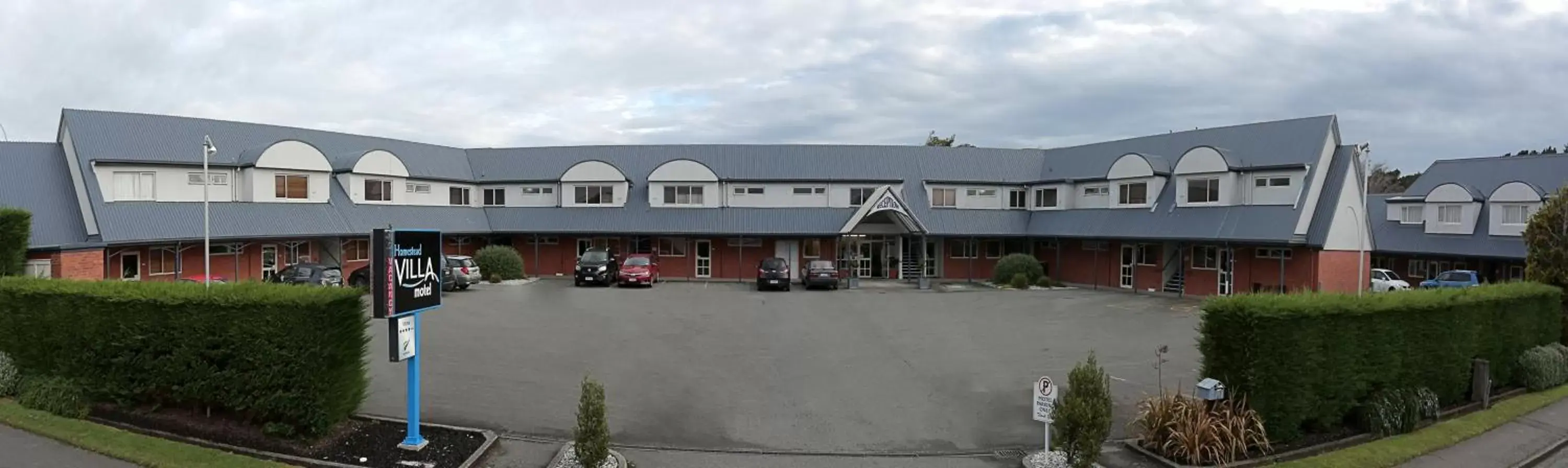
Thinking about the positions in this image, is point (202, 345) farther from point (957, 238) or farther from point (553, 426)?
point (957, 238)

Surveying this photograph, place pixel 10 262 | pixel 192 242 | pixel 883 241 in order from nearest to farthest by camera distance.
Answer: pixel 10 262
pixel 192 242
pixel 883 241

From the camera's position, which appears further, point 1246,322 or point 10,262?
point 10,262

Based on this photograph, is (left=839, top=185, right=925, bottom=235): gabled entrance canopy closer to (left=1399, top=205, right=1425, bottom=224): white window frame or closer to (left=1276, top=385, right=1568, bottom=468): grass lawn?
(left=1399, top=205, right=1425, bottom=224): white window frame

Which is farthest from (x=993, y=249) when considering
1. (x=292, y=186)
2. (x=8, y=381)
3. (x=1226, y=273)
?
(x=8, y=381)

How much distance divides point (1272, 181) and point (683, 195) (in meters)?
23.5

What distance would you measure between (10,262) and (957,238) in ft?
101

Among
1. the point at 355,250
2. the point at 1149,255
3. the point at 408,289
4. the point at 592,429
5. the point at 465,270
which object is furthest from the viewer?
the point at 1149,255

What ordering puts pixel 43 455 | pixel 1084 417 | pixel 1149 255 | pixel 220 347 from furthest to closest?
pixel 1149 255
pixel 220 347
pixel 1084 417
pixel 43 455

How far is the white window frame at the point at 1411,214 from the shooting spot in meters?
32.6

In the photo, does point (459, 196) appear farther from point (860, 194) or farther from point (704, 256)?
point (860, 194)

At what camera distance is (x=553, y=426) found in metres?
10.2

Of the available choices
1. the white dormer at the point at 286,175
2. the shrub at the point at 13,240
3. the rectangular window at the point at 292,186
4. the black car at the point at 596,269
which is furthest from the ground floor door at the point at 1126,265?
the shrub at the point at 13,240

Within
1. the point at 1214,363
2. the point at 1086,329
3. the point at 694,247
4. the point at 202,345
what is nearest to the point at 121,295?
the point at 202,345

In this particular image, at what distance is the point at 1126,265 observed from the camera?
32531mm
